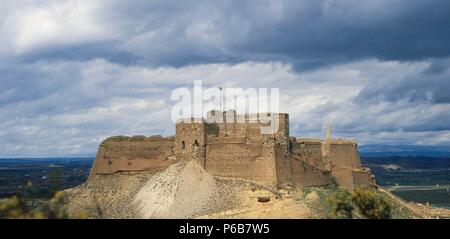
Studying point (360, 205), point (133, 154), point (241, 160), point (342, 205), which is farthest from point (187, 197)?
point (360, 205)

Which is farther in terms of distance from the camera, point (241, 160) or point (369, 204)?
point (241, 160)

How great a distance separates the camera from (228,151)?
192 ft

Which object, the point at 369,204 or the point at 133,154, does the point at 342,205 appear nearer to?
the point at 369,204

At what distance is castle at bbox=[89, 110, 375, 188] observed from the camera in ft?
190

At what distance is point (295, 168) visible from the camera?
61469 millimetres

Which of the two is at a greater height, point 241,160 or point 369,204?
point 241,160

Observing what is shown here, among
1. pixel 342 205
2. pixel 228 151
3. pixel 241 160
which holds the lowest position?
pixel 342 205

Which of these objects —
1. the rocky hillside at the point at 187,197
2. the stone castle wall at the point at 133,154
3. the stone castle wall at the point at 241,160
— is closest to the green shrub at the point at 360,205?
the rocky hillside at the point at 187,197

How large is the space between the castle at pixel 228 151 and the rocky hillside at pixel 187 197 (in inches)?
41.9

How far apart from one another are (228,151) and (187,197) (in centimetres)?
589
